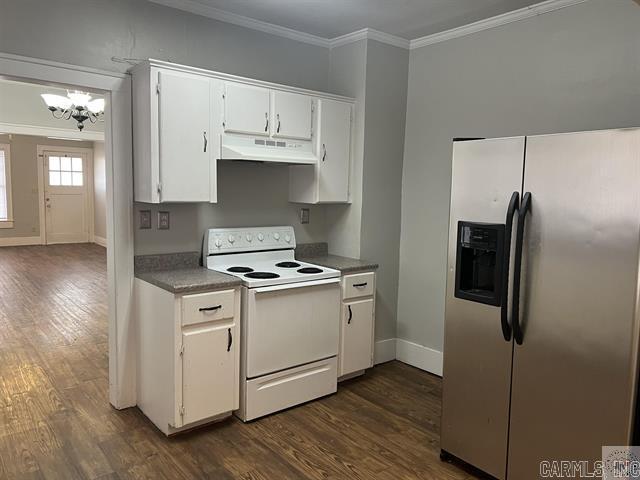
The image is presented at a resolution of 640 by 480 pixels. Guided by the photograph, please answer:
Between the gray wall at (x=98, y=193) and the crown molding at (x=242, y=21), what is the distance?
8.33 meters

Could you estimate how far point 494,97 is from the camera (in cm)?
338

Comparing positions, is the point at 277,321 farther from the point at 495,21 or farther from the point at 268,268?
the point at 495,21

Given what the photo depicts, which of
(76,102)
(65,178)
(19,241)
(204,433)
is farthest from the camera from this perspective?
(65,178)

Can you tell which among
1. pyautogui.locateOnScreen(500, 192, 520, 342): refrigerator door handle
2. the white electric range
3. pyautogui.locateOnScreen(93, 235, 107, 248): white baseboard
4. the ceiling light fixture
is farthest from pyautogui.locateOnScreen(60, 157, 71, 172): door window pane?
pyautogui.locateOnScreen(500, 192, 520, 342): refrigerator door handle

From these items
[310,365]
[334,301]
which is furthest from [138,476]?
[334,301]

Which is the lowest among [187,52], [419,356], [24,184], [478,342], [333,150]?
[419,356]

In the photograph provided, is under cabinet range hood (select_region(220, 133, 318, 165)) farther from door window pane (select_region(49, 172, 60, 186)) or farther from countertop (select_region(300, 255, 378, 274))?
door window pane (select_region(49, 172, 60, 186))

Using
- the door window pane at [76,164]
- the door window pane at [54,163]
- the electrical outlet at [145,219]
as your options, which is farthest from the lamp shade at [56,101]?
the door window pane at [76,164]

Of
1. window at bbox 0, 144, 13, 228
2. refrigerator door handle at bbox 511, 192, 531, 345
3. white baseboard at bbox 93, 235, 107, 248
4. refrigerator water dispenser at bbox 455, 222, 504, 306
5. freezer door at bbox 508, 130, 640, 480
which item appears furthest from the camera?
white baseboard at bbox 93, 235, 107, 248

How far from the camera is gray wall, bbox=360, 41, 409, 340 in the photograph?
3.77m

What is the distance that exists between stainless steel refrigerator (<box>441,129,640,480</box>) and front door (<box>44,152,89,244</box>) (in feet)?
34.2

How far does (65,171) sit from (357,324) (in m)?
9.56

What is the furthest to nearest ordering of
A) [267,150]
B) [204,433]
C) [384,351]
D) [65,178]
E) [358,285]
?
[65,178] → [384,351] → [358,285] → [267,150] → [204,433]

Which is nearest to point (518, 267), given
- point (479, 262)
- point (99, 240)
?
point (479, 262)
